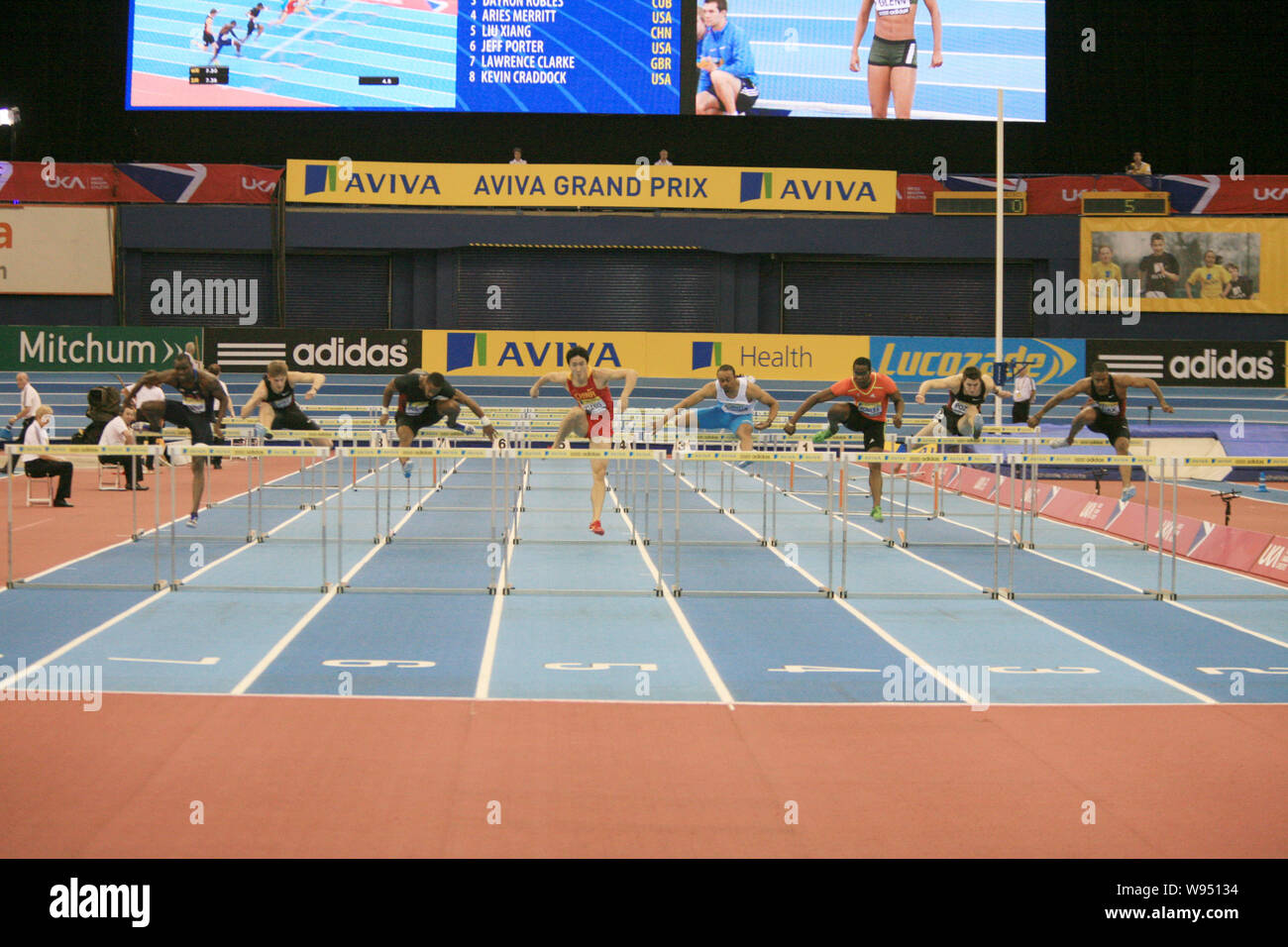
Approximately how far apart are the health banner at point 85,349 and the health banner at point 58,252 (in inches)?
110

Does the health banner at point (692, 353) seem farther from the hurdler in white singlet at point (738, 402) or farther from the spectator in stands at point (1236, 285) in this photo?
the hurdler in white singlet at point (738, 402)

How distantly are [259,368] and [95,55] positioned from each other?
34.6ft

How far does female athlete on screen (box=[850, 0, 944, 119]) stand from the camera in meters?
30.2

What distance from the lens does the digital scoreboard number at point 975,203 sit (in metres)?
31.7

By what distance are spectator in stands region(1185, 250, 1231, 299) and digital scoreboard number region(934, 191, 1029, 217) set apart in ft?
16.1

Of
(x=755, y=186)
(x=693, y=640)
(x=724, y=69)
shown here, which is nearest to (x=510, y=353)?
(x=755, y=186)

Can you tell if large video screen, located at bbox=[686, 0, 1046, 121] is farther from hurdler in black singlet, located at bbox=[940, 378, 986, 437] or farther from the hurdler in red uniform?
the hurdler in red uniform

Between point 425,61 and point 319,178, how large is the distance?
4.17m

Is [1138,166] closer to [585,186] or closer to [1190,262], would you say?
[1190,262]

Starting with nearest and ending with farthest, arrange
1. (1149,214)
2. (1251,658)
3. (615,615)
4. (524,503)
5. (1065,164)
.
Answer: (1251,658) → (615,615) → (524,503) → (1149,214) → (1065,164)

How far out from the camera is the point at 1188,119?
112 ft

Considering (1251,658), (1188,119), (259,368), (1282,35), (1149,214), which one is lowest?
(1251,658)
